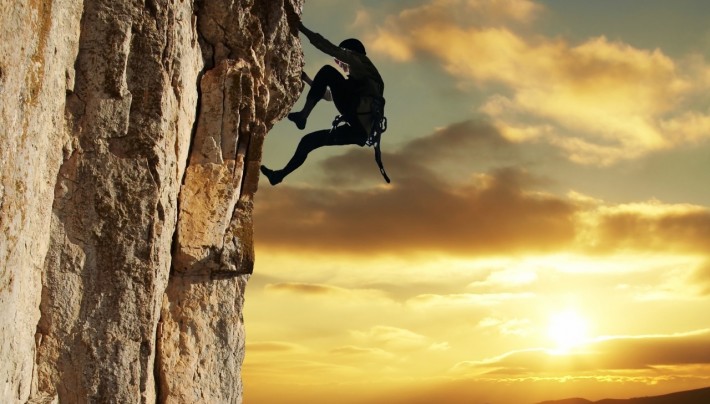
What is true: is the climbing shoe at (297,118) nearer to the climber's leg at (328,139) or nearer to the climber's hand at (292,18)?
the climber's leg at (328,139)

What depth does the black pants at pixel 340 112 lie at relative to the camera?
11156mm

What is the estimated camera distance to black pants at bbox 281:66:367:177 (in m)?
11.2

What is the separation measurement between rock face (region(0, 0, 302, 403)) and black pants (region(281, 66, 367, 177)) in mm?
2296

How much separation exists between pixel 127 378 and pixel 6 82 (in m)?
2.31

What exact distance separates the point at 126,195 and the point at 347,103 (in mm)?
4920

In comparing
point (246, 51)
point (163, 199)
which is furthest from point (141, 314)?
point (246, 51)

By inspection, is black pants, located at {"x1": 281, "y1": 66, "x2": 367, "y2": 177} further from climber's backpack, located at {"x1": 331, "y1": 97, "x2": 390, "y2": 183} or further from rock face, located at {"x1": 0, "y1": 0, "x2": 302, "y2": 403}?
rock face, located at {"x1": 0, "y1": 0, "x2": 302, "y2": 403}

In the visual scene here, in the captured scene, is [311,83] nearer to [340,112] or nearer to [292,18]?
[340,112]

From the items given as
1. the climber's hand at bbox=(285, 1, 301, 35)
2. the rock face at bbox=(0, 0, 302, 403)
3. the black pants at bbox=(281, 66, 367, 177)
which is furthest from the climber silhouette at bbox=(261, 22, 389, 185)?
the rock face at bbox=(0, 0, 302, 403)

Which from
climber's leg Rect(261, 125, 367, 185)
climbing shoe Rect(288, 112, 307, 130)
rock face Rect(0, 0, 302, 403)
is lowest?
rock face Rect(0, 0, 302, 403)

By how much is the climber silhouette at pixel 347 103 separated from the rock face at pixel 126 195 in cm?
224

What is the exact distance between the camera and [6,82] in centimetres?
530

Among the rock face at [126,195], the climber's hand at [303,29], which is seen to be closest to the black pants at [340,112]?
the climber's hand at [303,29]

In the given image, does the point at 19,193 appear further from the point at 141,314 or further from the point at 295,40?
the point at 295,40
